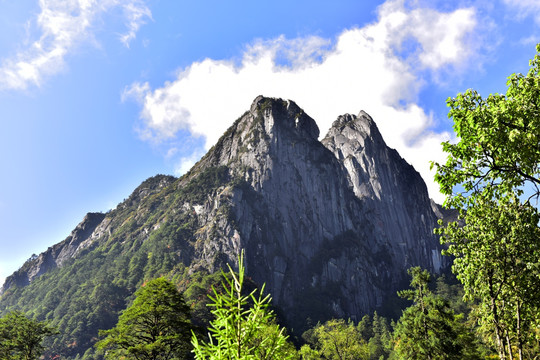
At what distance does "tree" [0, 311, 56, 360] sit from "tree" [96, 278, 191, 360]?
10185 mm

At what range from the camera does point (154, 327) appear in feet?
80.3

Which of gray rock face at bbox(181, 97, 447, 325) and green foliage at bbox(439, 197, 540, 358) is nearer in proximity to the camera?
green foliage at bbox(439, 197, 540, 358)

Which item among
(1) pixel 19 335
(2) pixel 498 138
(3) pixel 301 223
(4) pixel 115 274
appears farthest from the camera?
(3) pixel 301 223

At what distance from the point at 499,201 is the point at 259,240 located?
13836 centimetres

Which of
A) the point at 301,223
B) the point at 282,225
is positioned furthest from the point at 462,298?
the point at 301,223

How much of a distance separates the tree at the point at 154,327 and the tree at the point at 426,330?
661 inches

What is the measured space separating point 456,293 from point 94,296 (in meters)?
150

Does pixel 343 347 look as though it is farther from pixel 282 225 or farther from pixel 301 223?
pixel 301 223

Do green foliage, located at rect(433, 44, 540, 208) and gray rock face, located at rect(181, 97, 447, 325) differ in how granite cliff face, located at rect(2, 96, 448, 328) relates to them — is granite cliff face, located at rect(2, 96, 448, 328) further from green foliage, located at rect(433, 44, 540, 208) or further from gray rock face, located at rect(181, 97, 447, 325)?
green foliage, located at rect(433, 44, 540, 208)

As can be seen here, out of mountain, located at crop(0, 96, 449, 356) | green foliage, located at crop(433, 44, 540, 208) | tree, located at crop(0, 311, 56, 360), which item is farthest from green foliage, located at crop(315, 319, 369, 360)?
mountain, located at crop(0, 96, 449, 356)

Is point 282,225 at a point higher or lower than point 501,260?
higher

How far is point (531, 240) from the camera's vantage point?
404 inches

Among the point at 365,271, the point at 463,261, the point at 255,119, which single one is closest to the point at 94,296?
the point at 255,119

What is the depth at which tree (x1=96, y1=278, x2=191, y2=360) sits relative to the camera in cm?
2298
